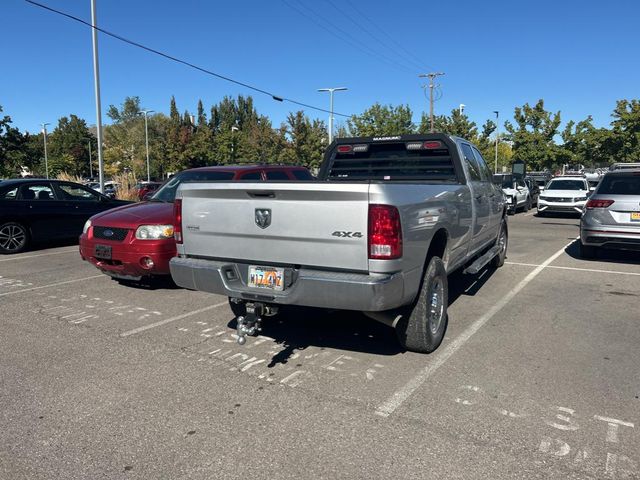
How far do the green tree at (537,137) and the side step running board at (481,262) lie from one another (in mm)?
38407

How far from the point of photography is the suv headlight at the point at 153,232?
21.0ft

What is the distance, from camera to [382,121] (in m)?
46.5

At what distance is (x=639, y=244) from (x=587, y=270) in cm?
91

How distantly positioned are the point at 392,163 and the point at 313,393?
3384 millimetres

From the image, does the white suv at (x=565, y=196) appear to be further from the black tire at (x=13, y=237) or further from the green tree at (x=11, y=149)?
the green tree at (x=11, y=149)

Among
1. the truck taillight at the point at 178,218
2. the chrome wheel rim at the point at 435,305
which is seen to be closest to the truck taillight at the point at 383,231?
the chrome wheel rim at the point at 435,305

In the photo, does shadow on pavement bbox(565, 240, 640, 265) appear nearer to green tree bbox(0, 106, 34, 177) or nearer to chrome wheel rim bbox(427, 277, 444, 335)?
chrome wheel rim bbox(427, 277, 444, 335)

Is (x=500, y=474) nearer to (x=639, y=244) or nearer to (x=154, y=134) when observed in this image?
(x=639, y=244)

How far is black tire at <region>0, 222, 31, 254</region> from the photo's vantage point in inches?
396

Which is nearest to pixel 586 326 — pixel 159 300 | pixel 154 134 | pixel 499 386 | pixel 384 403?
pixel 499 386

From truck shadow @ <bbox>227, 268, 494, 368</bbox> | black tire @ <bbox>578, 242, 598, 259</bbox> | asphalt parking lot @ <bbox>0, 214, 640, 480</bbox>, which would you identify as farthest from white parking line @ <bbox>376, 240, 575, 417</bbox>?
black tire @ <bbox>578, 242, 598, 259</bbox>

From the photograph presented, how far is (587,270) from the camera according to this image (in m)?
8.41

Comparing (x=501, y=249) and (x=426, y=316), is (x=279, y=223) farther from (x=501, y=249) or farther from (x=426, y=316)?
(x=501, y=249)

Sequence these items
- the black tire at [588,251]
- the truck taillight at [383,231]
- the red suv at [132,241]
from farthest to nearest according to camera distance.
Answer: the black tire at [588,251] < the red suv at [132,241] < the truck taillight at [383,231]
